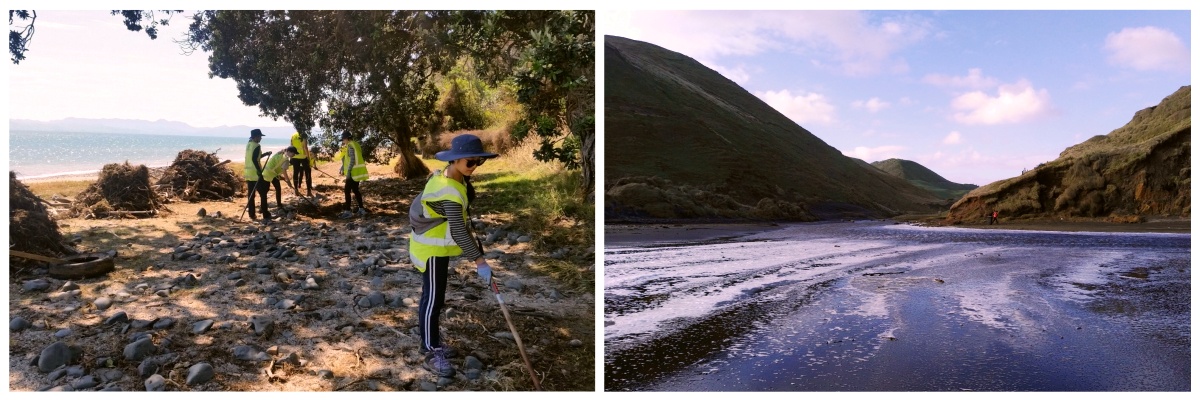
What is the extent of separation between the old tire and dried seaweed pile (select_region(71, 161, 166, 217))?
1.82 meters

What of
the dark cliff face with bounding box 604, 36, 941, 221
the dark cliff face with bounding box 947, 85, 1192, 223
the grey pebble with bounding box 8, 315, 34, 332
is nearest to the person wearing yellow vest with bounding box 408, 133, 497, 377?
the grey pebble with bounding box 8, 315, 34, 332

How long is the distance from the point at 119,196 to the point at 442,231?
4702 millimetres

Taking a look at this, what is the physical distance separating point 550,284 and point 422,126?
3118 mm

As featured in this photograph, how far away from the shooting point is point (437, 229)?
226 centimetres

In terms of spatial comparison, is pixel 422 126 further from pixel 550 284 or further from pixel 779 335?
pixel 779 335

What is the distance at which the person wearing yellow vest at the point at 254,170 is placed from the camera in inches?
214

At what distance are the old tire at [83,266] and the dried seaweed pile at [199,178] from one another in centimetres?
317

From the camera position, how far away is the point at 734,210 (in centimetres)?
573

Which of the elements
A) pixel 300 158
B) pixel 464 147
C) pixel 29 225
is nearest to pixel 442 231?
pixel 464 147

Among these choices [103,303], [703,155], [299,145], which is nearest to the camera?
[103,303]

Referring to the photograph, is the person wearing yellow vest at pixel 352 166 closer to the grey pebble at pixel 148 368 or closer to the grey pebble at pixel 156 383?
the grey pebble at pixel 148 368

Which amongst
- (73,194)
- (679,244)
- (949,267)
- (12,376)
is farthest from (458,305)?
(73,194)

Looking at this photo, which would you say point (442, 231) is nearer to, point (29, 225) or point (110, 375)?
point (110, 375)

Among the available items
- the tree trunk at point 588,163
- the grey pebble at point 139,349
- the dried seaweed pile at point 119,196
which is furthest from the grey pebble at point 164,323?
the dried seaweed pile at point 119,196
